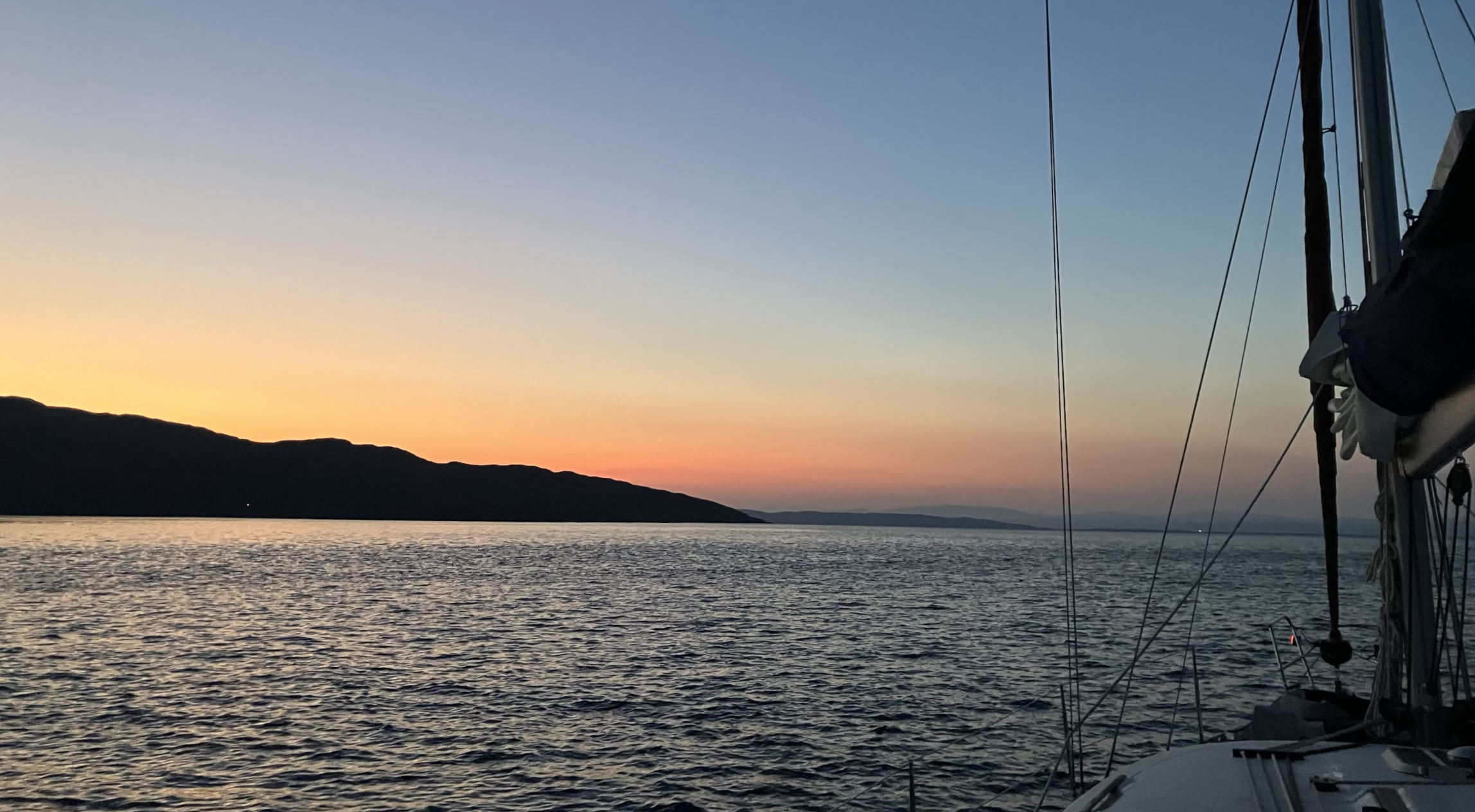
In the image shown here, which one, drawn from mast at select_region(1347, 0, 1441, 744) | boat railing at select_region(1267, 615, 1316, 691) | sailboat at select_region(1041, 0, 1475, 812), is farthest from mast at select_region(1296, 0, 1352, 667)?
boat railing at select_region(1267, 615, 1316, 691)

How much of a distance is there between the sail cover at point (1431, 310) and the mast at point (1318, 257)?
5931mm

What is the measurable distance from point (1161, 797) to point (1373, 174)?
653cm

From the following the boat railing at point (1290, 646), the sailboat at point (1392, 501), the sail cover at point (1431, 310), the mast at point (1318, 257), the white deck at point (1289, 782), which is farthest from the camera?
the boat railing at point (1290, 646)

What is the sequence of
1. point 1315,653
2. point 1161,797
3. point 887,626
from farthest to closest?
point 887,626
point 1315,653
point 1161,797

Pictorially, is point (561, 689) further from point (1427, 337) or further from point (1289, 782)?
point (1427, 337)

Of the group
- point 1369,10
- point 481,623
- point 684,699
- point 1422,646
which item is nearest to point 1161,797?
point 1422,646

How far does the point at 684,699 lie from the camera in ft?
91.7

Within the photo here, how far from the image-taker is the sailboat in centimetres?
615

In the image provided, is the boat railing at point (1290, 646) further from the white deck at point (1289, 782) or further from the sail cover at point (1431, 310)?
the sail cover at point (1431, 310)

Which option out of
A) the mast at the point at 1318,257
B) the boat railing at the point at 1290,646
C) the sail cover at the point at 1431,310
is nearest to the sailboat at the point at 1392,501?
the sail cover at the point at 1431,310

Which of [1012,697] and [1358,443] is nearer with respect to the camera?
[1358,443]

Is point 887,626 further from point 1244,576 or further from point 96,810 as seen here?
point 1244,576

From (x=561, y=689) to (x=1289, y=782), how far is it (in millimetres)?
24981

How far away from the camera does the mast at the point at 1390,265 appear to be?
28.3 feet
